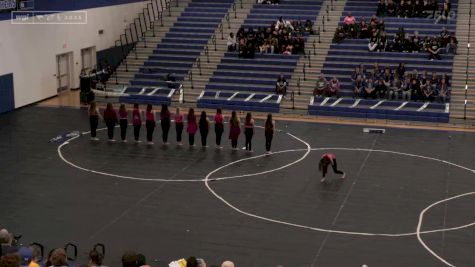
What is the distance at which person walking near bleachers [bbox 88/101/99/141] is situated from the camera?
26422 millimetres

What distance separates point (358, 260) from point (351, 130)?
13.4 m

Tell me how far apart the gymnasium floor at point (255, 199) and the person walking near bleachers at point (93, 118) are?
531mm

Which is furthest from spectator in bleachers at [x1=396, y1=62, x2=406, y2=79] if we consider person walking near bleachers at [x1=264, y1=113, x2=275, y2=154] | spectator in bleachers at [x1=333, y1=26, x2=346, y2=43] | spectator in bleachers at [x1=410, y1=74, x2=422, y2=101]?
person walking near bleachers at [x1=264, y1=113, x2=275, y2=154]

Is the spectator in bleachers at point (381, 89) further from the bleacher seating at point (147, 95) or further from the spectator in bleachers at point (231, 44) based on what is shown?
the bleacher seating at point (147, 95)

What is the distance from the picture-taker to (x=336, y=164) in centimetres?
2281

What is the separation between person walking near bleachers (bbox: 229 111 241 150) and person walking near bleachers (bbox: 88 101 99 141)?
4.91 metres

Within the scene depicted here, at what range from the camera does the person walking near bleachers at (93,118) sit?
2642cm

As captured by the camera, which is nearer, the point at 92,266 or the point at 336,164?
the point at 92,266

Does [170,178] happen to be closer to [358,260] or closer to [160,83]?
[358,260]

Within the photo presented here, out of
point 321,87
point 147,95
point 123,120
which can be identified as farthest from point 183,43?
point 123,120

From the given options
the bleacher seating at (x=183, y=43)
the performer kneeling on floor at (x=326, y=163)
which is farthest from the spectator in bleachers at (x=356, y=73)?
the performer kneeling on floor at (x=326, y=163)

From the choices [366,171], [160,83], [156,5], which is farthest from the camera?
[156,5]

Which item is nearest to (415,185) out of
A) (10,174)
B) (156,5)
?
(10,174)

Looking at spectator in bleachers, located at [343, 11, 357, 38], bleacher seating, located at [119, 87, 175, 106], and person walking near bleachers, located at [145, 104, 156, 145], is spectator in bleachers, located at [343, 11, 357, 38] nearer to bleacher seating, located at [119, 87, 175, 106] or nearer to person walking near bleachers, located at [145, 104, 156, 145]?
bleacher seating, located at [119, 87, 175, 106]
